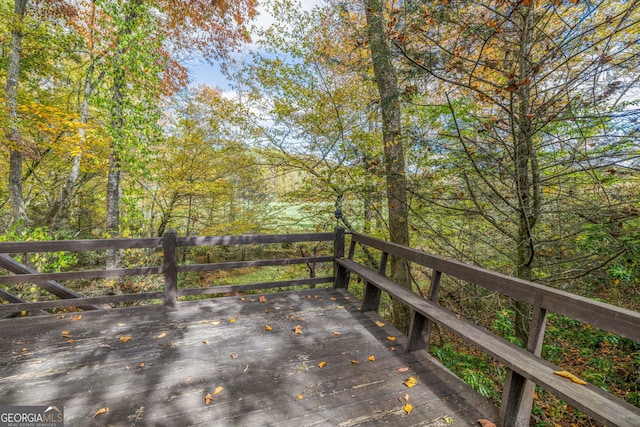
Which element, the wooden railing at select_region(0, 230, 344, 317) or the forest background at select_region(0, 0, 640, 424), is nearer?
the forest background at select_region(0, 0, 640, 424)

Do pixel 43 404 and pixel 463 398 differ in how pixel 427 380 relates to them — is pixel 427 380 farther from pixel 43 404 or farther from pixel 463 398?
pixel 43 404

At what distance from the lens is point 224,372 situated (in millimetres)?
2211

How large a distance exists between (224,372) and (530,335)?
2305 mm

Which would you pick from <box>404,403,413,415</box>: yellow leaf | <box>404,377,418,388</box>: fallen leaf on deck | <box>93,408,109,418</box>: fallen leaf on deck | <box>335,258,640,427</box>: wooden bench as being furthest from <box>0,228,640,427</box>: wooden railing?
<box>93,408,109,418</box>: fallen leaf on deck

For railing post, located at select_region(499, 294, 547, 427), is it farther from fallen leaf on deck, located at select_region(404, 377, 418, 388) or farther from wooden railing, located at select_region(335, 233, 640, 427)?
fallen leaf on deck, located at select_region(404, 377, 418, 388)

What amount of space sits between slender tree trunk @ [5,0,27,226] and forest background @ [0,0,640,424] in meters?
0.03

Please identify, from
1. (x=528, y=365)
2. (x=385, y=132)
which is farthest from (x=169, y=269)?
(x=385, y=132)

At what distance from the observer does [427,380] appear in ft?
7.10

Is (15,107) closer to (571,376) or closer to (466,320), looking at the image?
(466,320)

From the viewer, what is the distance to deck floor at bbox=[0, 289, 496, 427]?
1802 mm

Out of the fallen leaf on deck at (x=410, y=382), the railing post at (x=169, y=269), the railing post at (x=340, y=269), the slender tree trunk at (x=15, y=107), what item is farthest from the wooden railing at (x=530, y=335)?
the slender tree trunk at (x=15, y=107)

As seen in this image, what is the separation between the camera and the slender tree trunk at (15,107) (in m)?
5.42

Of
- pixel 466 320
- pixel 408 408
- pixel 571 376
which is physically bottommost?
pixel 408 408

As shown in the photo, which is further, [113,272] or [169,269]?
[169,269]
